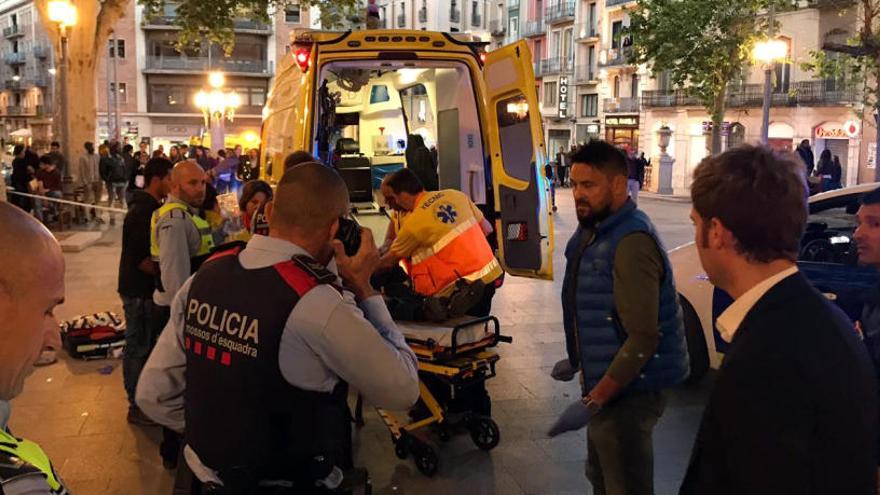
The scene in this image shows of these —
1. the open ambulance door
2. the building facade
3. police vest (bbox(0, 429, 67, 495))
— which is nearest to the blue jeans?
the open ambulance door

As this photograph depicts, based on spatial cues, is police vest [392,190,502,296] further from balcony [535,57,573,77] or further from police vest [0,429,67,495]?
balcony [535,57,573,77]

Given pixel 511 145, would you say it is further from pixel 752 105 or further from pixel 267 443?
pixel 752 105

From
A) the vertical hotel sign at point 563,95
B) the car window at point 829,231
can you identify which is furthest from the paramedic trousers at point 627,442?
the vertical hotel sign at point 563,95

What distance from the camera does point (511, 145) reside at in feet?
23.2

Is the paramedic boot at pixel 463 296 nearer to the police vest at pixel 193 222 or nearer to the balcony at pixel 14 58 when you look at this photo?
the police vest at pixel 193 222

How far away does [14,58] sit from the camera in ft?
238

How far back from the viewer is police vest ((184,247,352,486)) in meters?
2.11

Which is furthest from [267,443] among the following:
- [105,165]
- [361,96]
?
[105,165]

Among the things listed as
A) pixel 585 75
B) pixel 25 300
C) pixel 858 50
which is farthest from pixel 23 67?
pixel 25 300

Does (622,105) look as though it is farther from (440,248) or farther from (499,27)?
(440,248)

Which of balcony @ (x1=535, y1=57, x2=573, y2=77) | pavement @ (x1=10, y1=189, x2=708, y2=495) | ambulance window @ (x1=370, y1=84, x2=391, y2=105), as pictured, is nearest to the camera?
pavement @ (x1=10, y1=189, x2=708, y2=495)

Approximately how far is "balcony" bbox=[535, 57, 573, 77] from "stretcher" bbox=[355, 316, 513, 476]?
46748mm

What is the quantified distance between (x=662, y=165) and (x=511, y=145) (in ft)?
97.1

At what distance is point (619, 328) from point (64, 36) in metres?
14.5
